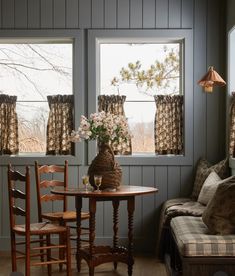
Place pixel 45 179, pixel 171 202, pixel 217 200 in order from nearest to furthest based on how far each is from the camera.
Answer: pixel 217 200 → pixel 171 202 → pixel 45 179

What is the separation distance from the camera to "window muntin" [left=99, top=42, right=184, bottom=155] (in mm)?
6250

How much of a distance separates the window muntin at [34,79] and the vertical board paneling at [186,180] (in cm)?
153

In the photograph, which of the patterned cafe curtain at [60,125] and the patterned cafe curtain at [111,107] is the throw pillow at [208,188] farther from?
the patterned cafe curtain at [60,125]

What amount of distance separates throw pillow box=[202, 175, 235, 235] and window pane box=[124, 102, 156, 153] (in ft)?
7.55

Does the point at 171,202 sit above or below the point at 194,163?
below

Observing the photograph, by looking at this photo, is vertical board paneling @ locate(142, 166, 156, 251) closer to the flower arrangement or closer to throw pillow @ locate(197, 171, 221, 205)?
throw pillow @ locate(197, 171, 221, 205)

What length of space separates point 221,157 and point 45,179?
1928mm

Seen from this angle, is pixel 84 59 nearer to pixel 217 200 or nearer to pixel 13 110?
pixel 13 110

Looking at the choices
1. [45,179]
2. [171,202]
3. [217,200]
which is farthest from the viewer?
[45,179]

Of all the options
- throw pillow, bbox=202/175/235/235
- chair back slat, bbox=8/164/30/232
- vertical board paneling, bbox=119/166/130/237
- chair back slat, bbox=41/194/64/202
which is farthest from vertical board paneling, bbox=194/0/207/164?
chair back slat, bbox=8/164/30/232

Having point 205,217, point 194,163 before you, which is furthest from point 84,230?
point 205,217

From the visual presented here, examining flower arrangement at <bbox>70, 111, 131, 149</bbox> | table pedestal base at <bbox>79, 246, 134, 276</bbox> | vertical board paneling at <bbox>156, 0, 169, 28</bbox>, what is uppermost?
vertical board paneling at <bbox>156, 0, 169, 28</bbox>

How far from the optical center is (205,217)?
4.05m

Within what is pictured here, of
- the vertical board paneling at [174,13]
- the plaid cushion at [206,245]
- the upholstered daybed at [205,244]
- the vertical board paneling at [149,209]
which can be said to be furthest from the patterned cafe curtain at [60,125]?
the plaid cushion at [206,245]
